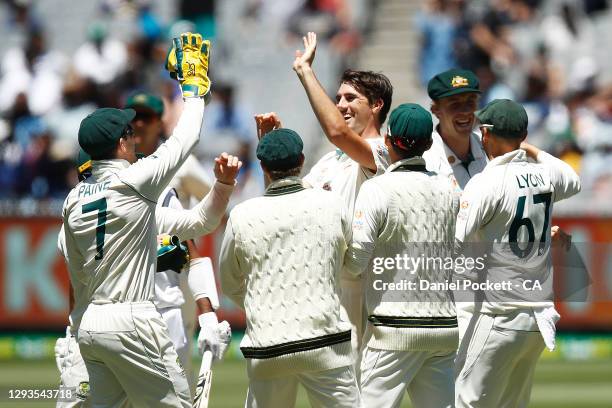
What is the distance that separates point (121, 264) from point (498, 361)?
2.11 meters

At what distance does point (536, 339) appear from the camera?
6.19 m

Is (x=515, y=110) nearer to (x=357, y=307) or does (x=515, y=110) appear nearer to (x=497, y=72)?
(x=357, y=307)

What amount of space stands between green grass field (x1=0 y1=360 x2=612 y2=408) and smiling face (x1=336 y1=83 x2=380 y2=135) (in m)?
3.34

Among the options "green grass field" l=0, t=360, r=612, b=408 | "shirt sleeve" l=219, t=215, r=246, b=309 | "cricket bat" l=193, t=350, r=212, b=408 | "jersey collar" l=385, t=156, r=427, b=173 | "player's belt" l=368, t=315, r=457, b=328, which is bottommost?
"green grass field" l=0, t=360, r=612, b=408

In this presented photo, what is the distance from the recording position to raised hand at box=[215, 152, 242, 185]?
233 inches

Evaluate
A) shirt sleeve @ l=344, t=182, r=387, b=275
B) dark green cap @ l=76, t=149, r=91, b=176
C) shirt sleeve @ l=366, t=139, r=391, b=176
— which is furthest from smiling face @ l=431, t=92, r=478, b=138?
dark green cap @ l=76, t=149, r=91, b=176

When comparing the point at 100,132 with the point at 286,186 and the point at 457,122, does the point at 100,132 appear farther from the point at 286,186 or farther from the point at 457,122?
the point at 457,122

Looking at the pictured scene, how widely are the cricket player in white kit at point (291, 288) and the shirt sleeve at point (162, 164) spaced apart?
1.31 feet

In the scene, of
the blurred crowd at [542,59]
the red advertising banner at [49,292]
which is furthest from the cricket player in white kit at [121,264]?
the blurred crowd at [542,59]

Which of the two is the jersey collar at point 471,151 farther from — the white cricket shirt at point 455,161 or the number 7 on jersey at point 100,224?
the number 7 on jersey at point 100,224

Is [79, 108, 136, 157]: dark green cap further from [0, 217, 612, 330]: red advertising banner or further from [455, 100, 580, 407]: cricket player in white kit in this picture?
[0, 217, 612, 330]: red advertising banner

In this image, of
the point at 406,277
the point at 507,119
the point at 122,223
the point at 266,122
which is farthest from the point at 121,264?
the point at 507,119

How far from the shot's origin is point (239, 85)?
16.3 m

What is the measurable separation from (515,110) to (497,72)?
906cm
